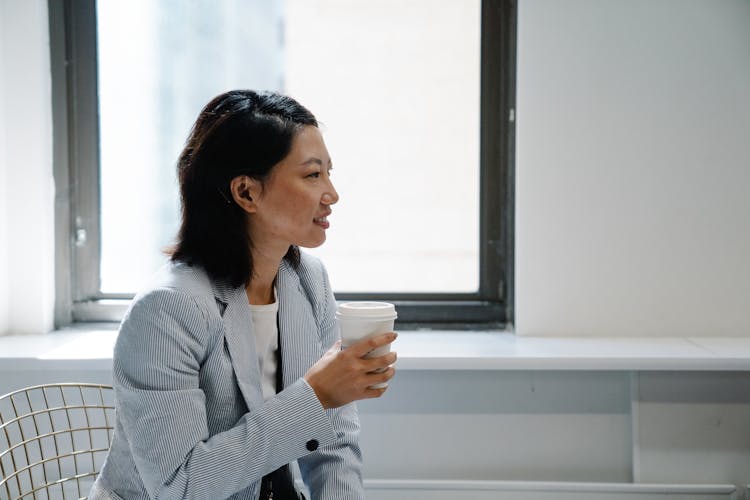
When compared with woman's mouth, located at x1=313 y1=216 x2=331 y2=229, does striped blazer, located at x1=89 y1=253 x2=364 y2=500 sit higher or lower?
lower

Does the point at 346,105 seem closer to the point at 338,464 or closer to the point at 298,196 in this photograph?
the point at 298,196

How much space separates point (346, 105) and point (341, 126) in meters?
0.07

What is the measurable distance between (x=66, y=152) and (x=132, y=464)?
126 centimetres

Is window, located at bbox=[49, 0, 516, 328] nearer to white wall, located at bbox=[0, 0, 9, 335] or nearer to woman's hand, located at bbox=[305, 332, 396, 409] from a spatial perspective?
white wall, located at bbox=[0, 0, 9, 335]

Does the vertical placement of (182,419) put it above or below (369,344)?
below

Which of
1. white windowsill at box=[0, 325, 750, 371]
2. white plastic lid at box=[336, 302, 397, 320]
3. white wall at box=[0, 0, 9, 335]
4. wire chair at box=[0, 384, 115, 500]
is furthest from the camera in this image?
white wall at box=[0, 0, 9, 335]

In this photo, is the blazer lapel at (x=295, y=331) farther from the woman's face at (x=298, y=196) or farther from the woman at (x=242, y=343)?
the woman's face at (x=298, y=196)

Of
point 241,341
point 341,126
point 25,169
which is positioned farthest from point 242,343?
point 25,169

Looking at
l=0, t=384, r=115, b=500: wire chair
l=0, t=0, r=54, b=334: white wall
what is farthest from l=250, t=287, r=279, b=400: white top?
l=0, t=0, r=54, b=334: white wall

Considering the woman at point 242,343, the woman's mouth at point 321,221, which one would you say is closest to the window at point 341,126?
the woman at point 242,343

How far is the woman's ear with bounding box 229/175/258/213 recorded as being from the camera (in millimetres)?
1224

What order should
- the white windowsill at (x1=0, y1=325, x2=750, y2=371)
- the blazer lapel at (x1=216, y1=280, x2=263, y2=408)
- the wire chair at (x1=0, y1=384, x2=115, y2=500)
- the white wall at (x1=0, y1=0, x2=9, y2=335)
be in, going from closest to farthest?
the blazer lapel at (x1=216, y1=280, x2=263, y2=408), the white windowsill at (x1=0, y1=325, x2=750, y2=371), the wire chair at (x1=0, y1=384, x2=115, y2=500), the white wall at (x1=0, y1=0, x2=9, y2=335)

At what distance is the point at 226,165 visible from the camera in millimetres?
1203

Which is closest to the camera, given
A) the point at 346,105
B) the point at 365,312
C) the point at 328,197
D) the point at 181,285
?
the point at 365,312
